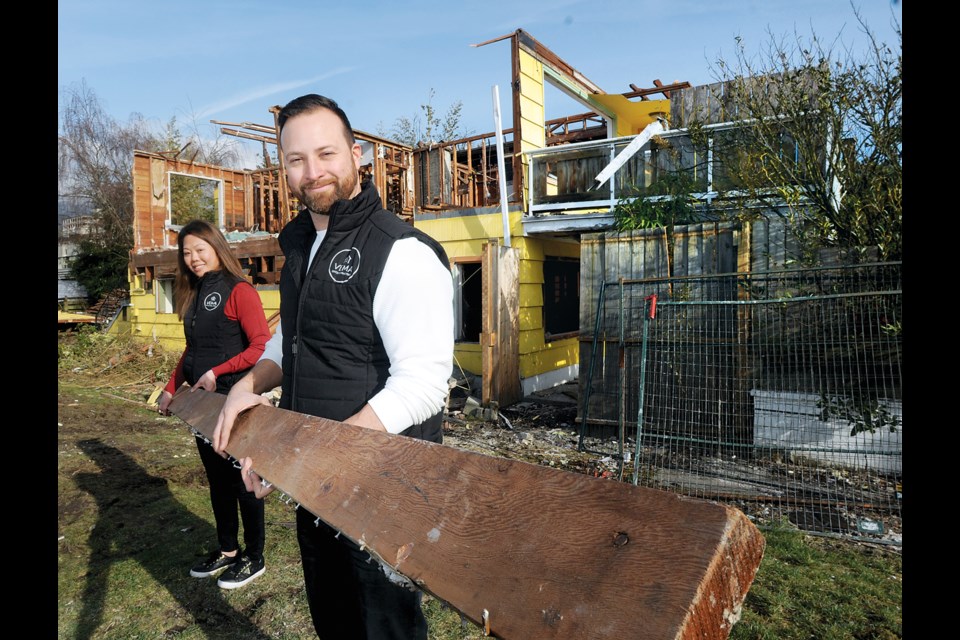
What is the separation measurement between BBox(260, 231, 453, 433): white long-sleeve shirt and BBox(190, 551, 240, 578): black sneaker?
10.6ft

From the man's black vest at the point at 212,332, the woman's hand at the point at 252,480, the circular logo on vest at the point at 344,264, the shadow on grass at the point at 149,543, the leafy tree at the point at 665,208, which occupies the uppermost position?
the leafy tree at the point at 665,208

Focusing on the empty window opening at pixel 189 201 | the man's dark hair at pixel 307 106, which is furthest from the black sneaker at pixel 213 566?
the empty window opening at pixel 189 201

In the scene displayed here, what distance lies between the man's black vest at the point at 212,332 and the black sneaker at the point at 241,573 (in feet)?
4.33

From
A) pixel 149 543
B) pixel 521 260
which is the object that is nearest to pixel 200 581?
pixel 149 543

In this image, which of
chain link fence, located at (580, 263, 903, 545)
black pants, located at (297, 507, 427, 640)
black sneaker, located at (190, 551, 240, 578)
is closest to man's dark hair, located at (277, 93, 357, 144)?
black pants, located at (297, 507, 427, 640)

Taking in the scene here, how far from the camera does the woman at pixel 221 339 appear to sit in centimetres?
371

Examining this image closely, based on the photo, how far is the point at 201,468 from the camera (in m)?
6.58

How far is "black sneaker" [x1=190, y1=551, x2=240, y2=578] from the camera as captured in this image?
3.96 m

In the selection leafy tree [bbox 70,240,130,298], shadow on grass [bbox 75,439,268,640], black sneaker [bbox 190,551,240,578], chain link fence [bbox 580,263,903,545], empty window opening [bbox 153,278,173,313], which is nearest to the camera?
shadow on grass [bbox 75,439,268,640]

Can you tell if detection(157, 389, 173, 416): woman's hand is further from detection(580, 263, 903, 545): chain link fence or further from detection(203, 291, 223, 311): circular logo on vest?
detection(580, 263, 903, 545): chain link fence

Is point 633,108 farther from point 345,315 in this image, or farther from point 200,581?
point 345,315

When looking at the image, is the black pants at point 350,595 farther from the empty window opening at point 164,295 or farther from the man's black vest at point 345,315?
the empty window opening at point 164,295
